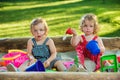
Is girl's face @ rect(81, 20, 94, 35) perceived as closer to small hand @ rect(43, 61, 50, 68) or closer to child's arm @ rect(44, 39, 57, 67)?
child's arm @ rect(44, 39, 57, 67)

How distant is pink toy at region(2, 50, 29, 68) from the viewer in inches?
167

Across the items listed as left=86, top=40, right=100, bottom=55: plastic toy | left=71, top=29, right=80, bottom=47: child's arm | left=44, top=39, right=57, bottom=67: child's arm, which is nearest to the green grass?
left=71, top=29, right=80, bottom=47: child's arm

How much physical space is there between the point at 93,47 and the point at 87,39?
0.59 feet

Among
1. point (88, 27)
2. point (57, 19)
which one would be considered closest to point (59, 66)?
point (88, 27)

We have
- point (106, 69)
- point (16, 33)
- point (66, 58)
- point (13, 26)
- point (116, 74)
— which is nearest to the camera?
point (116, 74)

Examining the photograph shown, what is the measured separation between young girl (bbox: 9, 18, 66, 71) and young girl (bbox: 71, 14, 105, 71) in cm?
31

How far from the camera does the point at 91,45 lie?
167 inches

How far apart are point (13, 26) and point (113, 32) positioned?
91.3 inches

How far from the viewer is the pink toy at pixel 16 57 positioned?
4.24m

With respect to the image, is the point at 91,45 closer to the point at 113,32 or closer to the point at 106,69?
the point at 106,69

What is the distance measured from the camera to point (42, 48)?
4148 mm

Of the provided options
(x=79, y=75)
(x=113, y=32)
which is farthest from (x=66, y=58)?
(x=113, y=32)

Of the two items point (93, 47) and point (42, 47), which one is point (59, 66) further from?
point (93, 47)

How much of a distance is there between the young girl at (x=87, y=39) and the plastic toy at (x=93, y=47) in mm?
31
